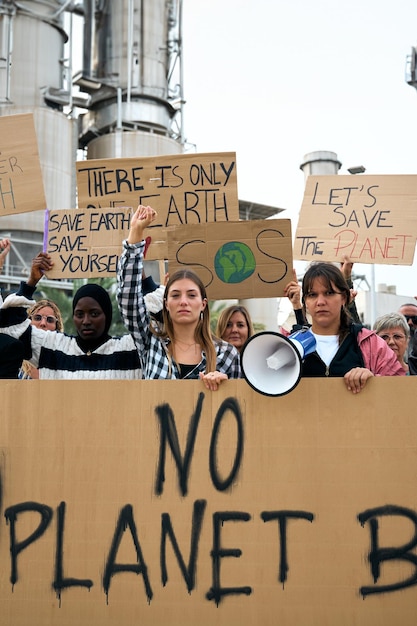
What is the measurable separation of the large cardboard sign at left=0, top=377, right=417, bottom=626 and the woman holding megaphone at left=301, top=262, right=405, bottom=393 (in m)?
0.31

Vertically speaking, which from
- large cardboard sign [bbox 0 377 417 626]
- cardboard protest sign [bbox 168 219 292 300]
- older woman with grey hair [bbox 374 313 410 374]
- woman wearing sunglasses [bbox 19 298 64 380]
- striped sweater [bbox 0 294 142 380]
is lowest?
large cardboard sign [bbox 0 377 417 626]

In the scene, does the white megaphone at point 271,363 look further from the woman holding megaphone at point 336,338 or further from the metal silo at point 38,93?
the metal silo at point 38,93

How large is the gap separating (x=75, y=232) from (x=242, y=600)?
9.03ft

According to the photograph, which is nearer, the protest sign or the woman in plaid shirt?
the woman in plaid shirt

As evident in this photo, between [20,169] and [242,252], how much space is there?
5.46ft

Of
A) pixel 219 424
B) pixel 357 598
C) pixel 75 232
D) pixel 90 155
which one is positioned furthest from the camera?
pixel 90 155

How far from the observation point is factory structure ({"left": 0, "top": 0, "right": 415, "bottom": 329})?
33.3m

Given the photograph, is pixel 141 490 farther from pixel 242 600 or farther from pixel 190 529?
pixel 242 600

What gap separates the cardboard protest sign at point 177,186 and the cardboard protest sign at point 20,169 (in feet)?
0.96

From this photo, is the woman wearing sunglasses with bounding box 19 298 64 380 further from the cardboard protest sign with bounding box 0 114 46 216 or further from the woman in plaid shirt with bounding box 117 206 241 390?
the woman in plaid shirt with bounding box 117 206 241 390

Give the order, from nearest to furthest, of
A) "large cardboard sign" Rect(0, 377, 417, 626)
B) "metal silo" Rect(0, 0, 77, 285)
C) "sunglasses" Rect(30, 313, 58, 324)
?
1. "large cardboard sign" Rect(0, 377, 417, 626)
2. "sunglasses" Rect(30, 313, 58, 324)
3. "metal silo" Rect(0, 0, 77, 285)

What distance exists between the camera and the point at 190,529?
3.03 metres

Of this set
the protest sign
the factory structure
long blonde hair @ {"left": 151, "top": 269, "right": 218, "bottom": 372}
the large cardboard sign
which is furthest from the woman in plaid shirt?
the factory structure

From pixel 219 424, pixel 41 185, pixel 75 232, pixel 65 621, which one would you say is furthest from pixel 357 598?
pixel 41 185
